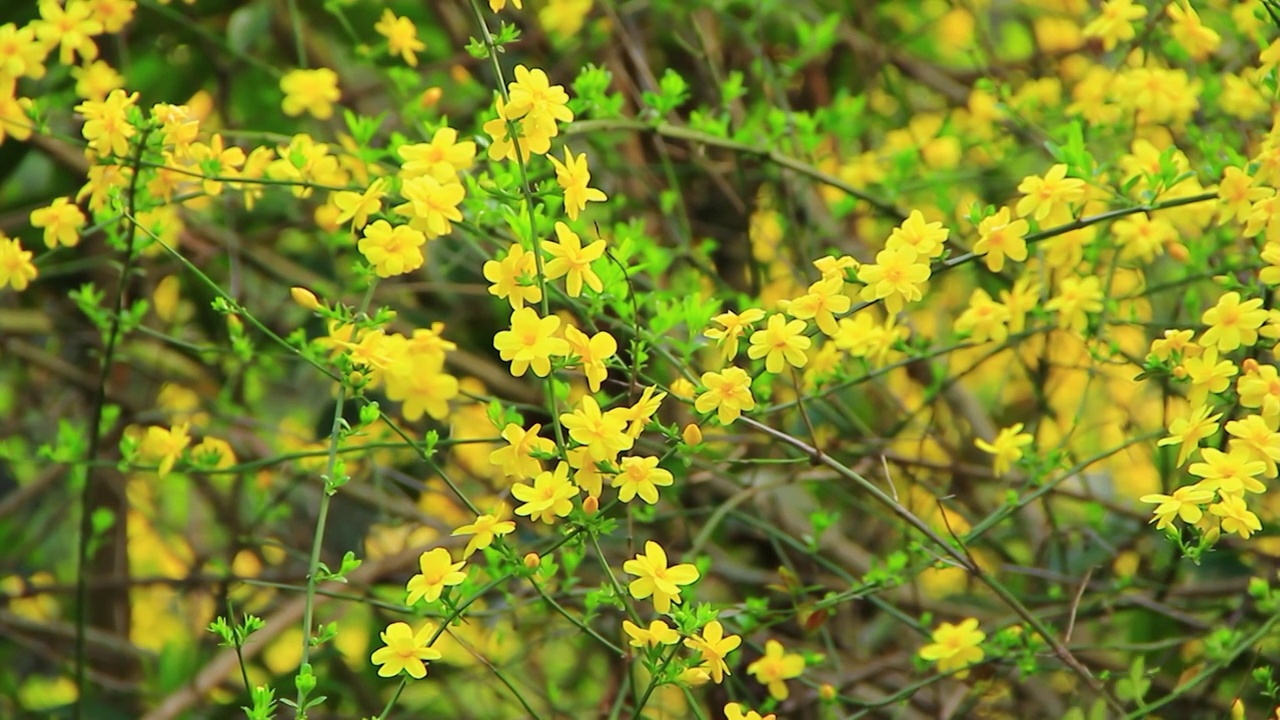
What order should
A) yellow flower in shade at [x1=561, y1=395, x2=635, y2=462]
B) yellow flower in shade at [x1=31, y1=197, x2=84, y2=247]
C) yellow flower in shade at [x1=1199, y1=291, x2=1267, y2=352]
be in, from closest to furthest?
1. yellow flower in shade at [x1=561, y1=395, x2=635, y2=462]
2. yellow flower in shade at [x1=1199, y1=291, x2=1267, y2=352]
3. yellow flower in shade at [x1=31, y1=197, x2=84, y2=247]

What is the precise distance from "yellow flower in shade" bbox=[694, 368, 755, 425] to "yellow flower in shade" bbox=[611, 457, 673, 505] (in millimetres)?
51

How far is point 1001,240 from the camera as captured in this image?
41.4 inches

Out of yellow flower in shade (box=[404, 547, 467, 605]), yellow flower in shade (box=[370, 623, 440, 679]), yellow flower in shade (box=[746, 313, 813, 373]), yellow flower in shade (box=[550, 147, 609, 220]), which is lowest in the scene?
yellow flower in shade (box=[370, 623, 440, 679])

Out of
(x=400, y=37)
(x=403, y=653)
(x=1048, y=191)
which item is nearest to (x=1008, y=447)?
(x=1048, y=191)

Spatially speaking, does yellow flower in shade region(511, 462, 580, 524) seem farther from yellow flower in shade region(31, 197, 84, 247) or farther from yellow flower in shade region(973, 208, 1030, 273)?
yellow flower in shade region(31, 197, 84, 247)

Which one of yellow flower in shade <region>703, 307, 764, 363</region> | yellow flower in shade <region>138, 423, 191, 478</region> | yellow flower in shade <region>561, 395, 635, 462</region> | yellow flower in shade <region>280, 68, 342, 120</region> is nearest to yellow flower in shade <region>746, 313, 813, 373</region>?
yellow flower in shade <region>703, 307, 764, 363</region>

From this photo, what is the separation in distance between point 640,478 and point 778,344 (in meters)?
0.14

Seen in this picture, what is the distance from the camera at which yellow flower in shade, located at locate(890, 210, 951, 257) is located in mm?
990

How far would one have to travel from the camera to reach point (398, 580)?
6.12ft

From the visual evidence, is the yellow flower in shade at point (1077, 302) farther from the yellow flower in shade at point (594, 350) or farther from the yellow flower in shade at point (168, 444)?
the yellow flower in shade at point (168, 444)

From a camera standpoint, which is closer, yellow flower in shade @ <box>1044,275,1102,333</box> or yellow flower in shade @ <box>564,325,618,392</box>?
yellow flower in shade @ <box>564,325,618,392</box>

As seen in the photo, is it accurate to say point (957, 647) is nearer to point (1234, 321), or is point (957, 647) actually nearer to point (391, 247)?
point (1234, 321)

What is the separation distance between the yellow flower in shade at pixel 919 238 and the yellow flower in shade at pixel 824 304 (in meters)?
0.02

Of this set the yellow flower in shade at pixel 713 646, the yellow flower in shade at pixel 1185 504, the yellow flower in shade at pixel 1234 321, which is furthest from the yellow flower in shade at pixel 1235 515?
the yellow flower in shade at pixel 713 646
